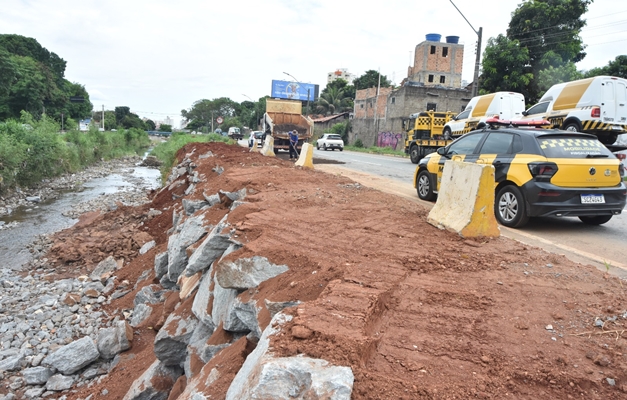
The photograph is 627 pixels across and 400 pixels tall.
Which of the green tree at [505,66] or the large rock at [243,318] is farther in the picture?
the green tree at [505,66]

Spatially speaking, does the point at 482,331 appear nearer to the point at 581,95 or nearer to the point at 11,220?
the point at 581,95

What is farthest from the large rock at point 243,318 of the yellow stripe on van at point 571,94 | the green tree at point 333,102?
the green tree at point 333,102

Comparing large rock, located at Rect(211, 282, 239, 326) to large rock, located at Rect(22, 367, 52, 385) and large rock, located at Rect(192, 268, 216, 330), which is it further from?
large rock, located at Rect(22, 367, 52, 385)

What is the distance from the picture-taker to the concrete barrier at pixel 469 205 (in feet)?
16.2

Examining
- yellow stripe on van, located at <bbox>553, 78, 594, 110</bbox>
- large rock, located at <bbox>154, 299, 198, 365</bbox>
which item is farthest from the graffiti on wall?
large rock, located at <bbox>154, 299, 198, 365</bbox>

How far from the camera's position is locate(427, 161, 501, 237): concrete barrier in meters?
4.95

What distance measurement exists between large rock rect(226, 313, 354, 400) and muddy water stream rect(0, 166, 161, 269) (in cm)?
997

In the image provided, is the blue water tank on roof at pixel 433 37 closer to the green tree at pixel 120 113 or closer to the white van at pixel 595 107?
the white van at pixel 595 107

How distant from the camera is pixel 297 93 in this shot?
5956 cm

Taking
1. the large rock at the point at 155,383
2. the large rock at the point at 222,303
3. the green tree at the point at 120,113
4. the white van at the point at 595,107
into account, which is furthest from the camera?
the green tree at the point at 120,113

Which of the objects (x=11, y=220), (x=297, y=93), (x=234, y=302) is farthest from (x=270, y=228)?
(x=297, y=93)

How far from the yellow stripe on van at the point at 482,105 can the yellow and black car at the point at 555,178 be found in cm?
1170

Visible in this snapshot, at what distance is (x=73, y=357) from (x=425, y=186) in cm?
689

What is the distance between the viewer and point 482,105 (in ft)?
59.4
